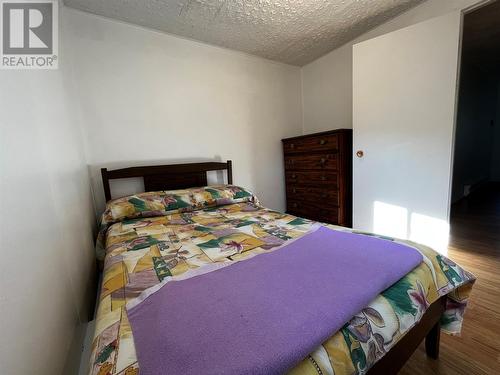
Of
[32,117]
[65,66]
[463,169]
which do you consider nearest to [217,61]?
[65,66]

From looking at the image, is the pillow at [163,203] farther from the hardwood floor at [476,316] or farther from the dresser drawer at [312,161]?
the hardwood floor at [476,316]

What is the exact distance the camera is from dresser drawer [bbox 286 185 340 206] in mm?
2439

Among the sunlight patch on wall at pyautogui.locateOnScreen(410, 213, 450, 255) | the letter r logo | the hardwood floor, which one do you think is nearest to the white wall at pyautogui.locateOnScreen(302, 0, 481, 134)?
the sunlight patch on wall at pyautogui.locateOnScreen(410, 213, 450, 255)

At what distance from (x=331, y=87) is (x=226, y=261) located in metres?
2.68

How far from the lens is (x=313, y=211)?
270 centimetres

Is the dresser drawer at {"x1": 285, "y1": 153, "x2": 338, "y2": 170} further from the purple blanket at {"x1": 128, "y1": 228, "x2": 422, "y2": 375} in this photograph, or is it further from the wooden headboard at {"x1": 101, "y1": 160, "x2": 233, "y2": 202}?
the purple blanket at {"x1": 128, "y1": 228, "x2": 422, "y2": 375}

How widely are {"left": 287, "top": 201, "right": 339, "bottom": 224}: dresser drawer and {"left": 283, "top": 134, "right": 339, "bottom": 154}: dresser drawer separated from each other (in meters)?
0.68

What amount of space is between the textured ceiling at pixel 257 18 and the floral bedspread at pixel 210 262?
1.52m

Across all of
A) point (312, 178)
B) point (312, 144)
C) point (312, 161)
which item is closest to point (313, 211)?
point (312, 178)

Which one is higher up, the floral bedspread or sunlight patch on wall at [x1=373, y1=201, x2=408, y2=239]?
the floral bedspread

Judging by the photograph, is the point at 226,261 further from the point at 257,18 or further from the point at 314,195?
the point at 257,18

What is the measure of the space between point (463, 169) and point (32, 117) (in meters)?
5.42

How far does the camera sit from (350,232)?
117 cm

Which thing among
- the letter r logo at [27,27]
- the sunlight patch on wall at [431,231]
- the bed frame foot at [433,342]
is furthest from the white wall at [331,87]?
the letter r logo at [27,27]
